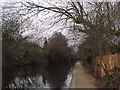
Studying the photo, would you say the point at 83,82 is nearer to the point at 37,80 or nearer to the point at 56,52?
the point at 37,80

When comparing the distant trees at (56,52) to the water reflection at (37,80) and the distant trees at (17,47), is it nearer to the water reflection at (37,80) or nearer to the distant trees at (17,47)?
the distant trees at (17,47)

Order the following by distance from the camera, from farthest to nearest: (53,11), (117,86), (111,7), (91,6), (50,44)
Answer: (50,44) → (117,86) → (91,6) → (111,7) → (53,11)

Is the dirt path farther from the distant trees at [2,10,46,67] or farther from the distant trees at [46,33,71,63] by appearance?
the distant trees at [46,33,71,63]

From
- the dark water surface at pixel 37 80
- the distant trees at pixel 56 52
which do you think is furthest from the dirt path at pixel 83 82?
the distant trees at pixel 56 52

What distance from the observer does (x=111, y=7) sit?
7.99m

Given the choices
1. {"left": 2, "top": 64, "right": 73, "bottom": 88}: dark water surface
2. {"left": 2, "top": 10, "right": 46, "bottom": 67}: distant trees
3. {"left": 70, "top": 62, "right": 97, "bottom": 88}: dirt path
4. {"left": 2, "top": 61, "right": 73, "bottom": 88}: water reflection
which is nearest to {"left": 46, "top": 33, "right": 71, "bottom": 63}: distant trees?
{"left": 2, "top": 10, "right": 46, "bottom": 67}: distant trees

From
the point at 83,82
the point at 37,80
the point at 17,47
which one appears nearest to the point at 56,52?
the point at 17,47

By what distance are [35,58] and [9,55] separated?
18663 mm

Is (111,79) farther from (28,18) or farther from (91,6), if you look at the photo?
(28,18)

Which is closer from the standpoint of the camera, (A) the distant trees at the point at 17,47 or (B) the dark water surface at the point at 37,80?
(A) the distant trees at the point at 17,47

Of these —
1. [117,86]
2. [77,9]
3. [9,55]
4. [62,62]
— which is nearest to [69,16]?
[77,9]

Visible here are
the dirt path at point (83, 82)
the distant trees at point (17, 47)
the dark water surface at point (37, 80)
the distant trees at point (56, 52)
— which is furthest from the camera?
the distant trees at point (56, 52)

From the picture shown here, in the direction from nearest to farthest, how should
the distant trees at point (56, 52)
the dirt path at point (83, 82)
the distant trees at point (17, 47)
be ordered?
the distant trees at point (17, 47), the dirt path at point (83, 82), the distant trees at point (56, 52)

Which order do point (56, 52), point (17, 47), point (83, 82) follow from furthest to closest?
1. point (56, 52)
2. point (17, 47)
3. point (83, 82)
